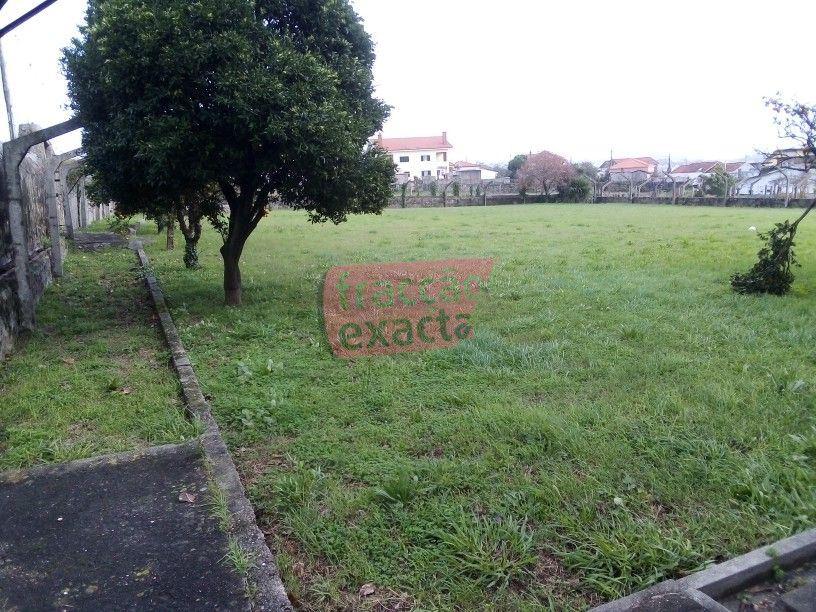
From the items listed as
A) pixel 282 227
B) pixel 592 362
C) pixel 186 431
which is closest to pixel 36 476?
pixel 186 431

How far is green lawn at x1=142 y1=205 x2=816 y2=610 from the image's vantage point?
2.71m

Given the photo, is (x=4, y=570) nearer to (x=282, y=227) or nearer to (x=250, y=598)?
(x=250, y=598)

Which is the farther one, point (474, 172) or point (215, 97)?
point (474, 172)

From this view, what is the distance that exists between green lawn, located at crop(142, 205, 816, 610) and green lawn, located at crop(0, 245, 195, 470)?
44 centimetres

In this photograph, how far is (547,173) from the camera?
41.7 meters

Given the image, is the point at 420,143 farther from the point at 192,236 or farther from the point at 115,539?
the point at 115,539

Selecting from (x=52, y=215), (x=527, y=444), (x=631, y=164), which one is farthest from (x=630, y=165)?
(x=527, y=444)

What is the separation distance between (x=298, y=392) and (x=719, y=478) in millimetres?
2948

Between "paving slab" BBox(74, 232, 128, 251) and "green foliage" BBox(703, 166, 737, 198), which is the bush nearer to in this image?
"green foliage" BBox(703, 166, 737, 198)

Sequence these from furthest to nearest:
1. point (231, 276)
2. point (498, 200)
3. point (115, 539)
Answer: point (498, 200), point (231, 276), point (115, 539)

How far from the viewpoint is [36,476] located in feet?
11.6

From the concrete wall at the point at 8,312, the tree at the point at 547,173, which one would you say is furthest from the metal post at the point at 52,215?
the tree at the point at 547,173

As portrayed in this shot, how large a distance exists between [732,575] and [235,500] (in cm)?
233

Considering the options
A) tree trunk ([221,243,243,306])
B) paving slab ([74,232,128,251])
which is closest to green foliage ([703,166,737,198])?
paving slab ([74,232,128,251])
